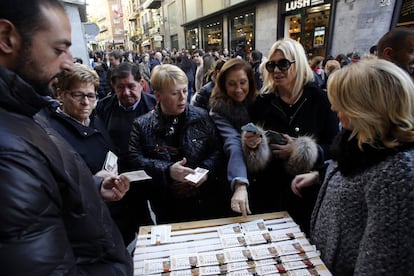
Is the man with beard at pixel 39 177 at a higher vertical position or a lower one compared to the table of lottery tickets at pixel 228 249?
higher

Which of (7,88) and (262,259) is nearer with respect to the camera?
(7,88)

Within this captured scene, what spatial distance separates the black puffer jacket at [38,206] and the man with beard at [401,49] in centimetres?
324

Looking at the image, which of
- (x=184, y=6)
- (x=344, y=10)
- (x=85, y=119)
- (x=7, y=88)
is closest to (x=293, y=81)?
(x=85, y=119)

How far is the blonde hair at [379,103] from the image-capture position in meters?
1.09

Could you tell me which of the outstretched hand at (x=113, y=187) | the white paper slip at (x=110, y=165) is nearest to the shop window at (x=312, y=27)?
the white paper slip at (x=110, y=165)

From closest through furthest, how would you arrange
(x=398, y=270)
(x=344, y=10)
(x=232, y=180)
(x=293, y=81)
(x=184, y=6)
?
1. (x=398, y=270)
2. (x=232, y=180)
3. (x=293, y=81)
4. (x=344, y=10)
5. (x=184, y=6)

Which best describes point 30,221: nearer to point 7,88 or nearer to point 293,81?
point 7,88

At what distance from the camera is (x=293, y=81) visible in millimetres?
2055

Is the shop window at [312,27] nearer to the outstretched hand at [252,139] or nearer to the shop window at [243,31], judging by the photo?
the shop window at [243,31]

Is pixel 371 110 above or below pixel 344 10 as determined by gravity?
below

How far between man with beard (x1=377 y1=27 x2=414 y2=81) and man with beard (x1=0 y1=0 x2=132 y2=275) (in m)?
3.20

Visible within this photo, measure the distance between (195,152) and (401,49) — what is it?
8.30 ft

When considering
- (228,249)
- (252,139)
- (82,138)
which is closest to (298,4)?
(252,139)

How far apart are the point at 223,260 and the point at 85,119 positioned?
5.28 feet
